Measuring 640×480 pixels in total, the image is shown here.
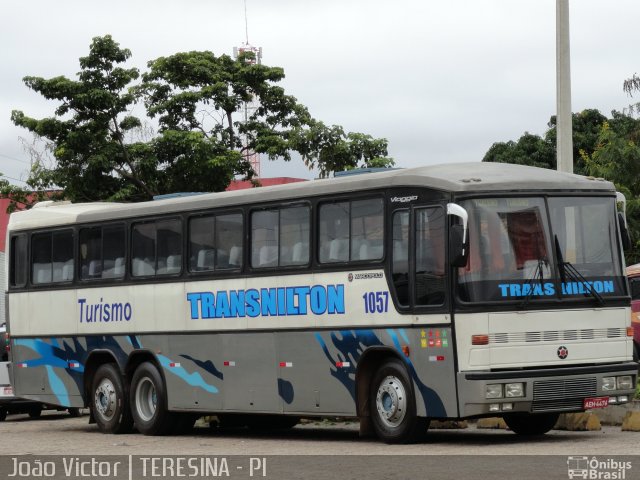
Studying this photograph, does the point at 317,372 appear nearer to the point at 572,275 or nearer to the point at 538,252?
the point at 538,252

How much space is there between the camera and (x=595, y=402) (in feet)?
51.9

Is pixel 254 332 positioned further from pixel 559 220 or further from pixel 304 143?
pixel 304 143

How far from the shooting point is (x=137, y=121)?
1431 inches

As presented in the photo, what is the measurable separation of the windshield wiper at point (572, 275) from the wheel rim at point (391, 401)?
2199 millimetres

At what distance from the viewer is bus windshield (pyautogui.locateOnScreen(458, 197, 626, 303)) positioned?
1543 centimetres

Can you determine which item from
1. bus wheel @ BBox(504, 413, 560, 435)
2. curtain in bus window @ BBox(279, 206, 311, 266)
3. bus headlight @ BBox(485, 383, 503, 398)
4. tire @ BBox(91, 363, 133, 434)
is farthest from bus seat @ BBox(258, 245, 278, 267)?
tire @ BBox(91, 363, 133, 434)

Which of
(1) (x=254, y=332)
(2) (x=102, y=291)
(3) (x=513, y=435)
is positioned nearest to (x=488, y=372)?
(3) (x=513, y=435)

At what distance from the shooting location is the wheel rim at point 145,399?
803 inches

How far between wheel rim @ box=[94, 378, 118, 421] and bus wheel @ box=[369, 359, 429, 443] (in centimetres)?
558

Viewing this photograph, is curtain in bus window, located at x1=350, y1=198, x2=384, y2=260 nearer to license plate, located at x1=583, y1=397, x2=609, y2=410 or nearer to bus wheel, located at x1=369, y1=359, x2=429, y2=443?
bus wheel, located at x1=369, y1=359, x2=429, y2=443

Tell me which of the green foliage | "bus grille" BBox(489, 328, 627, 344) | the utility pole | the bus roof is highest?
the green foliage

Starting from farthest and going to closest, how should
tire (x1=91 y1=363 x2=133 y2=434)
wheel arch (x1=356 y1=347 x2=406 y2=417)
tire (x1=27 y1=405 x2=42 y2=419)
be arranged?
tire (x1=27 y1=405 x2=42 y2=419)
tire (x1=91 y1=363 x2=133 y2=434)
wheel arch (x1=356 y1=347 x2=406 y2=417)

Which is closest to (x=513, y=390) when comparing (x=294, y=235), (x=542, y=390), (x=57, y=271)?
(x=542, y=390)

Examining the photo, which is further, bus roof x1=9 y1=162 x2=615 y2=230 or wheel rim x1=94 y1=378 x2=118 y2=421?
wheel rim x1=94 y1=378 x2=118 y2=421
